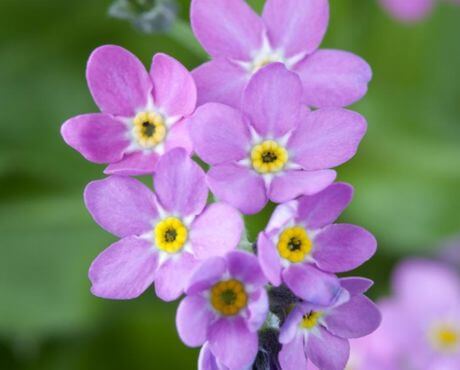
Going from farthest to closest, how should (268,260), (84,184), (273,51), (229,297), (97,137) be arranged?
(84,184), (273,51), (97,137), (229,297), (268,260)

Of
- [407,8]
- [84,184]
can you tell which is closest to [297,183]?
[84,184]

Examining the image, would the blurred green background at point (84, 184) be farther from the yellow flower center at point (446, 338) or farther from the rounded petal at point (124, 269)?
the rounded petal at point (124, 269)

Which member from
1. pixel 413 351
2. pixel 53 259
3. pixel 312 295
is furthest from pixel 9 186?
pixel 312 295

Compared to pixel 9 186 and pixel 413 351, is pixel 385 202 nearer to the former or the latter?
pixel 413 351

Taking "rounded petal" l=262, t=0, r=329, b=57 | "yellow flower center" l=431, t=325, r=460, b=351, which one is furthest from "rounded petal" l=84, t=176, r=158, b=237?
"yellow flower center" l=431, t=325, r=460, b=351

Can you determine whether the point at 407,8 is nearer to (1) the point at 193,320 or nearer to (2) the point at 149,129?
(2) the point at 149,129

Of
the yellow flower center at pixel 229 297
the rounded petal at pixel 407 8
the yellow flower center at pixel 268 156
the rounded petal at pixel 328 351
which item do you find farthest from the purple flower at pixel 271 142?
the rounded petal at pixel 407 8
